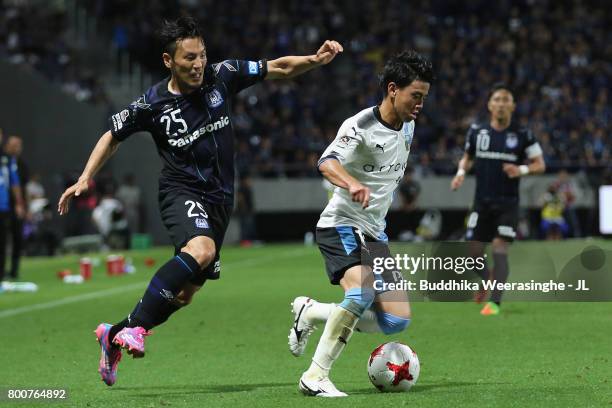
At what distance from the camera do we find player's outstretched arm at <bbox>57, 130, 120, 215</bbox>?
7273 mm

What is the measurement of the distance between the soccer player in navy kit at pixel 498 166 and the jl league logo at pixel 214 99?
16.7ft

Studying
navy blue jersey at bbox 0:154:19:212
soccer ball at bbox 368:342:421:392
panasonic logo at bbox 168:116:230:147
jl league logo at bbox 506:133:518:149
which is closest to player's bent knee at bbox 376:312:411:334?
soccer ball at bbox 368:342:421:392

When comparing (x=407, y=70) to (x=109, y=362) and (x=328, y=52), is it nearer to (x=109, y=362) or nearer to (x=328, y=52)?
(x=328, y=52)

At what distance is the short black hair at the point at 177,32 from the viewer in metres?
7.43

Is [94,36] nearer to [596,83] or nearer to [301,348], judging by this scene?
[596,83]

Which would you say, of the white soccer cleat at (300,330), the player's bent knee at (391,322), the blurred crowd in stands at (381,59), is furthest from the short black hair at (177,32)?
the blurred crowd in stands at (381,59)

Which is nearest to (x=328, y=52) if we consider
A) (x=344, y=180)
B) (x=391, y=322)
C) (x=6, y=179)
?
(x=344, y=180)

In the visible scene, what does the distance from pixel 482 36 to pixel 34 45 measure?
49.8 ft

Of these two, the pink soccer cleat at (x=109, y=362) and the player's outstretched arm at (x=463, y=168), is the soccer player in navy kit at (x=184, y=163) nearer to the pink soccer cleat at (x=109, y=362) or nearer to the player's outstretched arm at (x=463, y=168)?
the pink soccer cleat at (x=109, y=362)

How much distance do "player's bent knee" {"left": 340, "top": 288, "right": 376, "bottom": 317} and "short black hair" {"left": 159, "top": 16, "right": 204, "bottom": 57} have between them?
193 centimetres

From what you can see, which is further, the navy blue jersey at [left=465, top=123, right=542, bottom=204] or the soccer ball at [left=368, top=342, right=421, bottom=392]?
the navy blue jersey at [left=465, top=123, right=542, bottom=204]

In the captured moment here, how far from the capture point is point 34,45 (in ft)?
96.7

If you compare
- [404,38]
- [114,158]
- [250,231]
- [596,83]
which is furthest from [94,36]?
[596,83]

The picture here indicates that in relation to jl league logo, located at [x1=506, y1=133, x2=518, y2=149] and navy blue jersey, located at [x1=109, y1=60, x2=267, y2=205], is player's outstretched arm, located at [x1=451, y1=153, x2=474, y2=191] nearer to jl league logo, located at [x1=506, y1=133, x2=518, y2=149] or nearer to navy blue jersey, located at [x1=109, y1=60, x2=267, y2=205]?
jl league logo, located at [x1=506, y1=133, x2=518, y2=149]
